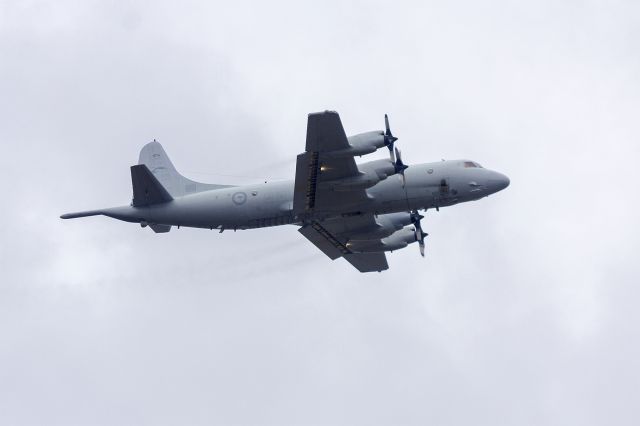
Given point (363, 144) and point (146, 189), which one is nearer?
point (363, 144)

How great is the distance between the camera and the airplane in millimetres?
49750

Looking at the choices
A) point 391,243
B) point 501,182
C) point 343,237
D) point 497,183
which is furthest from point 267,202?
point 501,182

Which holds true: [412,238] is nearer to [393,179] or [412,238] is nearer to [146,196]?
[393,179]

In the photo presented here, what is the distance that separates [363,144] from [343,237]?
27.7 feet

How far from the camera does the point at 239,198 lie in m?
52.3

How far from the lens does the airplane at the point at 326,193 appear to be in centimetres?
4975

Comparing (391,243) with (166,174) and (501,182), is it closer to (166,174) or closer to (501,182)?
(501,182)

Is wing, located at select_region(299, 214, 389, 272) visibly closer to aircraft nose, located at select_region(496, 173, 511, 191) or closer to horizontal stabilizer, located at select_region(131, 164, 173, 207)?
aircraft nose, located at select_region(496, 173, 511, 191)

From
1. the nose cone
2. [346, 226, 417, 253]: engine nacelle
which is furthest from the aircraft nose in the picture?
[346, 226, 417, 253]: engine nacelle

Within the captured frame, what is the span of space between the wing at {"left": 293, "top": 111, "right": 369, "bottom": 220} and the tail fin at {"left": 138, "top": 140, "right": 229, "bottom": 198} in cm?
489

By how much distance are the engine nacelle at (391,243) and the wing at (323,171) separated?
5.33m

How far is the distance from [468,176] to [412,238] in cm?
581

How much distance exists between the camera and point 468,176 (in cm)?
5372

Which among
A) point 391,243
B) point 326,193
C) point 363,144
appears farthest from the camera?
point 391,243
